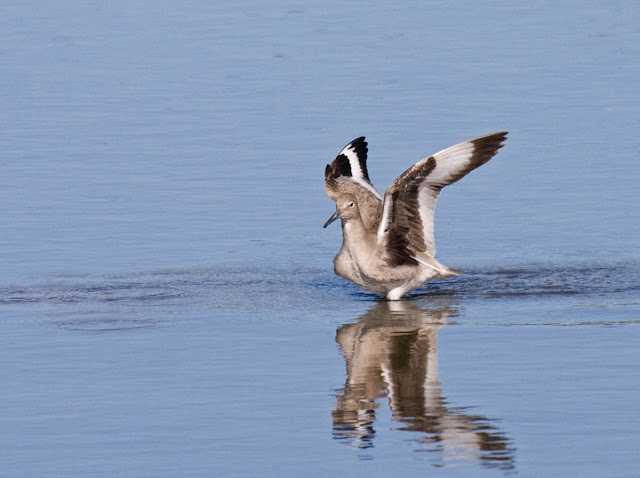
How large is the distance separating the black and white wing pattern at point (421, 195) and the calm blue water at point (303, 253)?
0.43m

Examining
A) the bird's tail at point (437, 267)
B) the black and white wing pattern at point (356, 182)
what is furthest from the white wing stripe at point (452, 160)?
the black and white wing pattern at point (356, 182)

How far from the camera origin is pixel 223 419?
765 centimetres

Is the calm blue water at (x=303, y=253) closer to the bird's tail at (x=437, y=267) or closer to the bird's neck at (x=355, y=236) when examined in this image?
the bird's tail at (x=437, y=267)

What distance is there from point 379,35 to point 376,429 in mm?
13984

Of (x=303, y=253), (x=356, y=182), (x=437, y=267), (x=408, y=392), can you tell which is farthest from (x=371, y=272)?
(x=408, y=392)

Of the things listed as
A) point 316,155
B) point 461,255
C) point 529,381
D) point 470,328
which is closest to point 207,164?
point 316,155

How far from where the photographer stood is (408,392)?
820 cm

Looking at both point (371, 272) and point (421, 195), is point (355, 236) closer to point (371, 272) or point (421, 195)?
point (371, 272)

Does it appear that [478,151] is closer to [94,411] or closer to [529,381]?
[529,381]

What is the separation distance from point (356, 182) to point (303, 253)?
750 mm

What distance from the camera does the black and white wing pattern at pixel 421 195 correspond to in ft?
A: 33.2

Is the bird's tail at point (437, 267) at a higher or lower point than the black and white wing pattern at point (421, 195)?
lower

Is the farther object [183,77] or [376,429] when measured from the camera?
[183,77]

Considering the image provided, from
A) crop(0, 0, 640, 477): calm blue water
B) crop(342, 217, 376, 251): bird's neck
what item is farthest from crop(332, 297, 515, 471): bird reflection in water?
crop(342, 217, 376, 251): bird's neck
